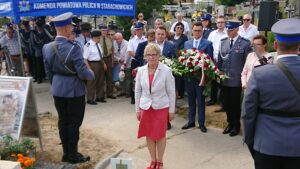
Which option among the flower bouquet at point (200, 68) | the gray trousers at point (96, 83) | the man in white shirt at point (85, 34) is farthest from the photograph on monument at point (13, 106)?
the man in white shirt at point (85, 34)

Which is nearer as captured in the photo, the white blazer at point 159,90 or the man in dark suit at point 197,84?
the white blazer at point 159,90

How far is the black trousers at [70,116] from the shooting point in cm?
526

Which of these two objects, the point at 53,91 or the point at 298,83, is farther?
the point at 53,91

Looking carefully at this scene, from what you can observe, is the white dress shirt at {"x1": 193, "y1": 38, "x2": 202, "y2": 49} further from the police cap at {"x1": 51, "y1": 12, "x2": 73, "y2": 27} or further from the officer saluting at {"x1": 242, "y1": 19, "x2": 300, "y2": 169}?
the officer saluting at {"x1": 242, "y1": 19, "x2": 300, "y2": 169}

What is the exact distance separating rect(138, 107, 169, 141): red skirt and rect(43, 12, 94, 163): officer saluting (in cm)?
94

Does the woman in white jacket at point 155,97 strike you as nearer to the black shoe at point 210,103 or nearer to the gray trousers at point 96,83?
the black shoe at point 210,103

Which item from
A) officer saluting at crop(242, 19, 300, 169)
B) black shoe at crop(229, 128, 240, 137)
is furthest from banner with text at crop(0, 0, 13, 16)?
officer saluting at crop(242, 19, 300, 169)

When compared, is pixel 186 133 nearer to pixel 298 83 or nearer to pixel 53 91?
pixel 53 91

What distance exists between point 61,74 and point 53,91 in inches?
11.3

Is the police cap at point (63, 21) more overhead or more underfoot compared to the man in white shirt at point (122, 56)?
more overhead

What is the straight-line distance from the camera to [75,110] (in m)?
5.27

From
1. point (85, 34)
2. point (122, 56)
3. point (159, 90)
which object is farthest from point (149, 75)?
point (85, 34)

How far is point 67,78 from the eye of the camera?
5172mm

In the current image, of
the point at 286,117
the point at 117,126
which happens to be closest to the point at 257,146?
the point at 286,117
